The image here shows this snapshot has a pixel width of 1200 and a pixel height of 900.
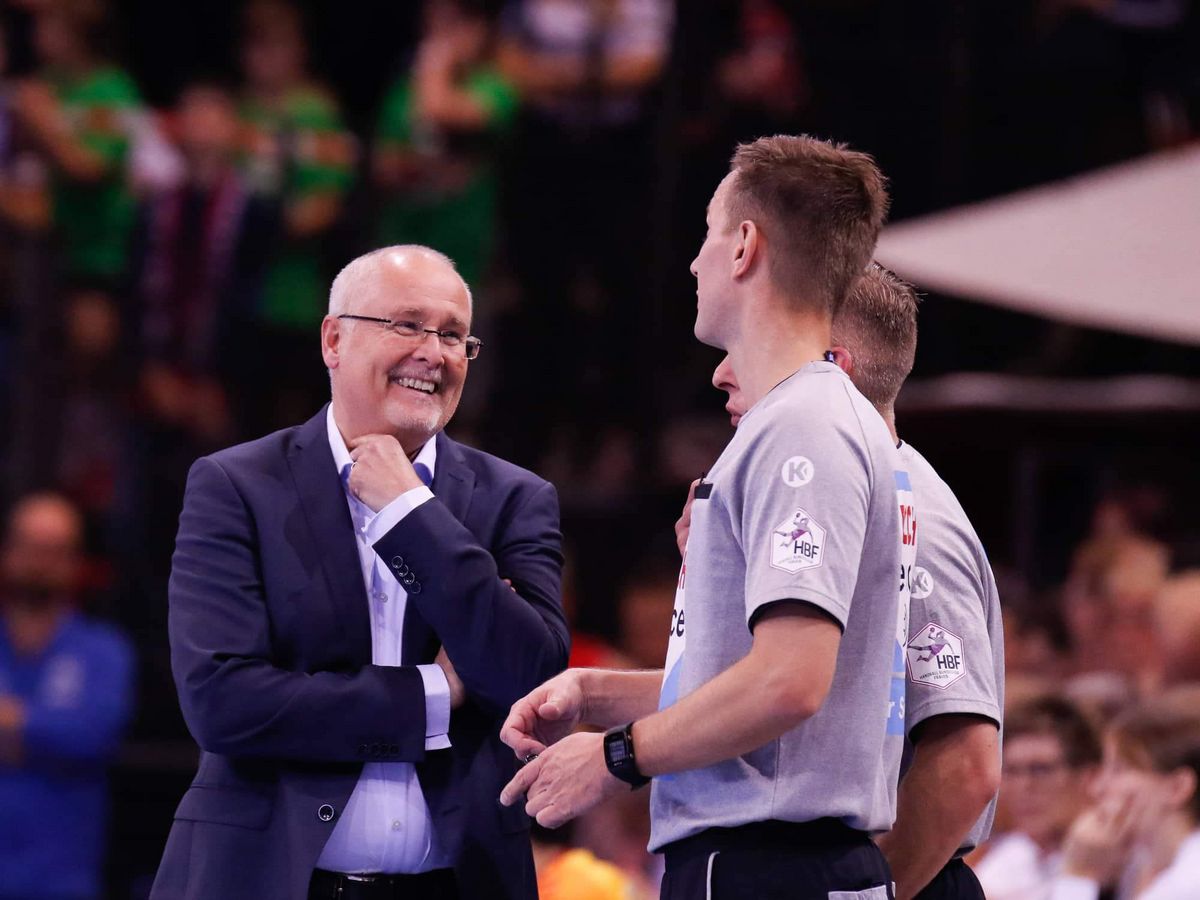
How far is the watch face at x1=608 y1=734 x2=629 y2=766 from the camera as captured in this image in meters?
2.76

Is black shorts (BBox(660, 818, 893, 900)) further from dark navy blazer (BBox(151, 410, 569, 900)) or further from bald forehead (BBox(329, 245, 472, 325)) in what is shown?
bald forehead (BBox(329, 245, 472, 325))

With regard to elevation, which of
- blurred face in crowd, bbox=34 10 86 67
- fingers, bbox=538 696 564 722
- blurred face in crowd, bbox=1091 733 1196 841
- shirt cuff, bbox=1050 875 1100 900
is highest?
blurred face in crowd, bbox=34 10 86 67

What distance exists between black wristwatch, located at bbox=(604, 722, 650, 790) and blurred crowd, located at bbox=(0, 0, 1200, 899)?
4.72 metres

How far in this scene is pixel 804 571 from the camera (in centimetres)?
267

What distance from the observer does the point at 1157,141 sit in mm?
9242

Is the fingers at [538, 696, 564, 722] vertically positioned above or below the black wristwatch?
above

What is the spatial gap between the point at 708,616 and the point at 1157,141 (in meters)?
7.22

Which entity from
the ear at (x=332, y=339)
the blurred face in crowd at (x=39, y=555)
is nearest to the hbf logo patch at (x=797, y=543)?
the ear at (x=332, y=339)

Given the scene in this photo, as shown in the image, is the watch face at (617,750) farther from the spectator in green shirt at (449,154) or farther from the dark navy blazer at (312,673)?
the spectator in green shirt at (449,154)

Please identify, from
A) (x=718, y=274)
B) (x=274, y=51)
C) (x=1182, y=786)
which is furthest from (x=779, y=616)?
(x=274, y=51)

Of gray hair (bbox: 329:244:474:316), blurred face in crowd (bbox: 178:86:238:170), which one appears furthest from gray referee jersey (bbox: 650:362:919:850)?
blurred face in crowd (bbox: 178:86:238:170)

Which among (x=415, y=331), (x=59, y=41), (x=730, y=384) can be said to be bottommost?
(x=730, y=384)

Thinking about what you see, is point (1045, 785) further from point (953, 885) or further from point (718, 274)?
point (718, 274)

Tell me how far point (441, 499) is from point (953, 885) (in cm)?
127
